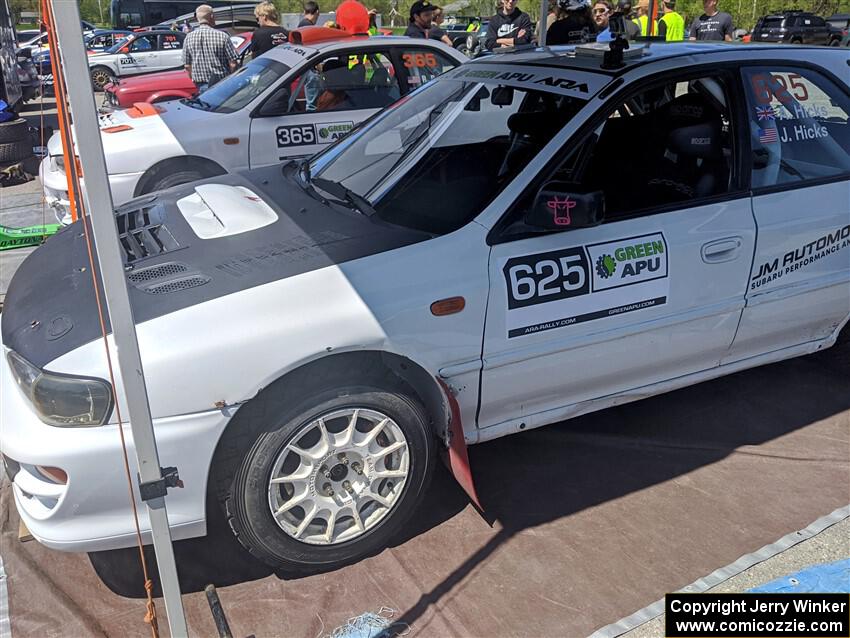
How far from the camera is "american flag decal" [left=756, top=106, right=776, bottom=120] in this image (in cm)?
323

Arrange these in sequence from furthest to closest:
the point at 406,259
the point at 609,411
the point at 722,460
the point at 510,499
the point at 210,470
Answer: the point at 609,411 → the point at 722,460 → the point at 510,499 → the point at 406,259 → the point at 210,470

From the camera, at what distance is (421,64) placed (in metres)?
6.61

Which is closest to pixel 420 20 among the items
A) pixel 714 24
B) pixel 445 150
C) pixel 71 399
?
pixel 714 24

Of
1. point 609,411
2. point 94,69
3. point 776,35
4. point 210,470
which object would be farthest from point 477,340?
point 776,35

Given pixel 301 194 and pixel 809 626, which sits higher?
pixel 301 194

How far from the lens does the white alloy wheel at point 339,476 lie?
2527 mm

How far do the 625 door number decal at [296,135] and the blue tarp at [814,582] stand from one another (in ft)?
15.8

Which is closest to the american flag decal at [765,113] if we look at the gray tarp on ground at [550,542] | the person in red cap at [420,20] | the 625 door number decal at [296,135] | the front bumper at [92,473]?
the gray tarp on ground at [550,542]

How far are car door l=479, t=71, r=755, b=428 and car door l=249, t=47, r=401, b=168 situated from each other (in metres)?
3.39

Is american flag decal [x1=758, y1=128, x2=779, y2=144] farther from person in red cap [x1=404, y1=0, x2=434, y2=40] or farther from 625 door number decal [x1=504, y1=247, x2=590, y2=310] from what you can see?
person in red cap [x1=404, y1=0, x2=434, y2=40]

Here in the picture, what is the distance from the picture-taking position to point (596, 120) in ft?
9.45

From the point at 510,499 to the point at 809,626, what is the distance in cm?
114

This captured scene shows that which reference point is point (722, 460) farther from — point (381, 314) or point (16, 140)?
point (16, 140)

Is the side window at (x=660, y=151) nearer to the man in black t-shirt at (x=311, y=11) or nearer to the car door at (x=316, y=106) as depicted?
the car door at (x=316, y=106)
